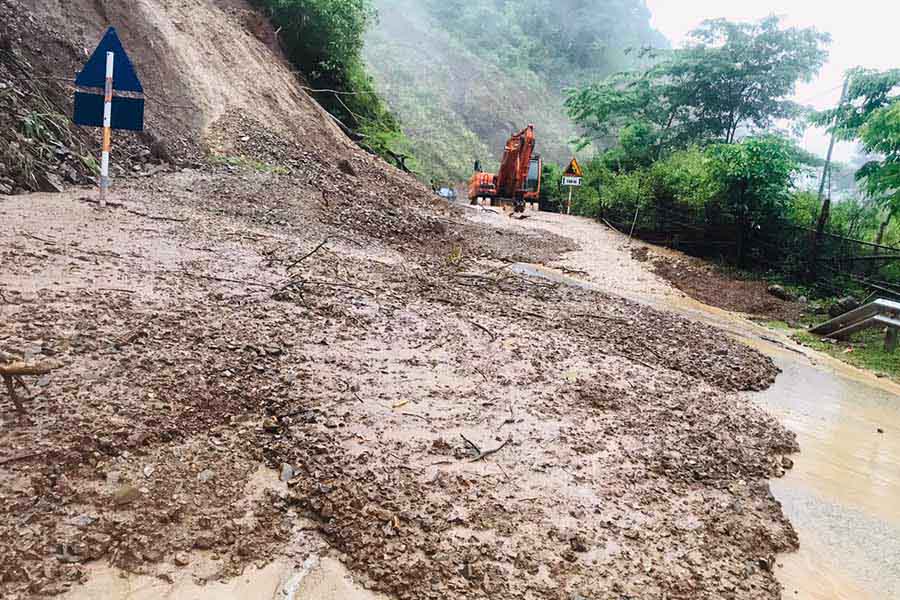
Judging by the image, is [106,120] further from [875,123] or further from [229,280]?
[875,123]

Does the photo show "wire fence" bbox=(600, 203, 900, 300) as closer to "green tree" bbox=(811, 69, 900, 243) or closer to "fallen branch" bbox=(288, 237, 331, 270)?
"green tree" bbox=(811, 69, 900, 243)

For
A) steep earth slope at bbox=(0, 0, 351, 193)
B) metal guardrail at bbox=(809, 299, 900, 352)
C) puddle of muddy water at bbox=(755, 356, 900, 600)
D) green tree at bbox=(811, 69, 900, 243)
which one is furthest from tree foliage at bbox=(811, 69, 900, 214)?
steep earth slope at bbox=(0, 0, 351, 193)

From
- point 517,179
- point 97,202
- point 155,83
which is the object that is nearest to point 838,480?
point 97,202

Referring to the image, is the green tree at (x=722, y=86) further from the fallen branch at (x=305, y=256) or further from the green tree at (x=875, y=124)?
the fallen branch at (x=305, y=256)

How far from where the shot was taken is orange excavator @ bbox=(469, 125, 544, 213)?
22.9 metres

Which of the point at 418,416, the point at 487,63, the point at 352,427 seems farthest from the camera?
the point at 487,63

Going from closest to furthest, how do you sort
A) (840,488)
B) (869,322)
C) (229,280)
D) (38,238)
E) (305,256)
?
1. (840,488)
2. (38,238)
3. (229,280)
4. (305,256)
5. (869,322)

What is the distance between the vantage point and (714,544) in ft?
9.99

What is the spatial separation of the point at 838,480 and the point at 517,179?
65.6 ft

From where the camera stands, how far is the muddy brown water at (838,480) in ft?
10.3

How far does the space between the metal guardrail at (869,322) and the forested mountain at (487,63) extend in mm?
33377

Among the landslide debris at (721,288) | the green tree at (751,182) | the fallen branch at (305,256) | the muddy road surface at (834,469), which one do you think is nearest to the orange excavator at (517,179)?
the landslide debris at (721,288)

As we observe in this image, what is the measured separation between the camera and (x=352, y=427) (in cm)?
350

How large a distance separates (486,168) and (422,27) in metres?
22.1
